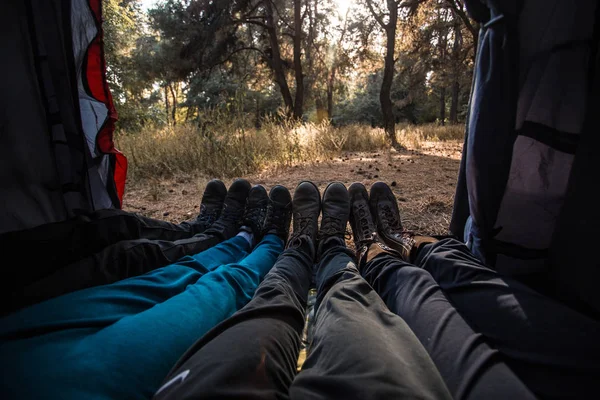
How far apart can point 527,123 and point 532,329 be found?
1.97 feet

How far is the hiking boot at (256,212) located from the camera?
7.09 feet

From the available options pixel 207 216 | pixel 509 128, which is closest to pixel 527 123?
pixel 509 128

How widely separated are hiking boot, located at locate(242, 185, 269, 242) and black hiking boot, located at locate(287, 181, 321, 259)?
26cm

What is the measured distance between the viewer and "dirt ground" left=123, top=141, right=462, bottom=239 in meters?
2.42

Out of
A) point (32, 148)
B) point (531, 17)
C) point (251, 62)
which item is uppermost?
point (251, 62)

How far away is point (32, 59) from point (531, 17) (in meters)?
1.95

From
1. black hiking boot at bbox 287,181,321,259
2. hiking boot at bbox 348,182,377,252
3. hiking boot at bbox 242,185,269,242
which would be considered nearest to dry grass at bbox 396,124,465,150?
hiking boot at bbox 348,182,377,252

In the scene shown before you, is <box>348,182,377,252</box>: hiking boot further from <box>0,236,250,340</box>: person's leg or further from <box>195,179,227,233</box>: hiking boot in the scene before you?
<box>195,179,227,233</box>: hiking boot

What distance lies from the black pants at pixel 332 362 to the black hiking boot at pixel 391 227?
19.4 inches

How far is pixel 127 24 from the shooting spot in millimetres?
10633

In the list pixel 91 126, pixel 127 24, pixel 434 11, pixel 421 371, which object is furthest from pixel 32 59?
pixel 127 24

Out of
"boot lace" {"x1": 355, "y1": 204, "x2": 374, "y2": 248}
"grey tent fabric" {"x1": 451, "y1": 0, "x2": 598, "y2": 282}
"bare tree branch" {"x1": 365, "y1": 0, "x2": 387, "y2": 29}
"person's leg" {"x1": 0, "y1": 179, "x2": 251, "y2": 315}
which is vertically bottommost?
"boot lace" {"x1": 355, "y1": 204, "x2": 374, "y2": 248}

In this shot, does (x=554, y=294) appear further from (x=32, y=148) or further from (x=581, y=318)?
(x=32, y=148)

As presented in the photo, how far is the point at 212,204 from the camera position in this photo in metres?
2.45
